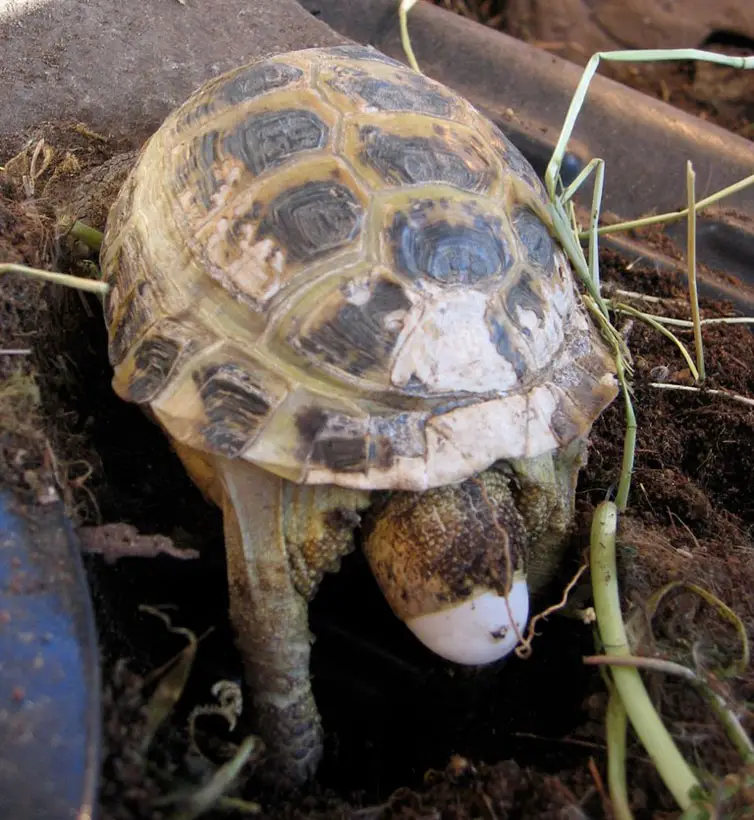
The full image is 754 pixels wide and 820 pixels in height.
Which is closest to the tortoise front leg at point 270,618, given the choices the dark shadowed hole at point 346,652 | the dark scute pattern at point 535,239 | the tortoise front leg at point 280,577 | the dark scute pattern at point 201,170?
the tortoise front leg at point 280,577

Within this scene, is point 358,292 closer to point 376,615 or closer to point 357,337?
point 357,337

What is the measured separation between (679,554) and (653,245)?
1.19 m

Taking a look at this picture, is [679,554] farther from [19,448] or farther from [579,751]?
[19,448]

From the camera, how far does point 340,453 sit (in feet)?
3.85

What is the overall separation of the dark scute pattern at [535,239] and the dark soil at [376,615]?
52cm

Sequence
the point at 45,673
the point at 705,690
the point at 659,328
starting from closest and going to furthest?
the point at 45,673 → the point at 705,690 → the point at 659,328

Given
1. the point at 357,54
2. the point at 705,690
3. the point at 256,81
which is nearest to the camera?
the point at 705,690

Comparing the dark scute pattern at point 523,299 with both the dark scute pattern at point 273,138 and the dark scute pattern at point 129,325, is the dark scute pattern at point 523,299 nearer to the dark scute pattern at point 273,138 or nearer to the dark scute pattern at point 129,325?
A: the dark scute pattern at point 273,138

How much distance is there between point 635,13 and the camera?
341cm

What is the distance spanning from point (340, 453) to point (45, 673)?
0.51 m

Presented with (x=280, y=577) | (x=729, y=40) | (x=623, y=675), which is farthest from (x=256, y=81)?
(x=729, y=40)

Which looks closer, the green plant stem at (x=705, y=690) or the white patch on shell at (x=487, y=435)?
the green plant stem at (x=705, y=690)

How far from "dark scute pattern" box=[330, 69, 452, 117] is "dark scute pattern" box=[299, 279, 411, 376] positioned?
1.34 feet

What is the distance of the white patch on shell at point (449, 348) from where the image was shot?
3.93ft
